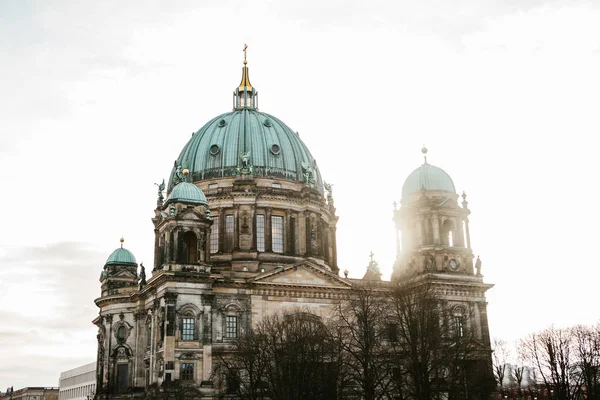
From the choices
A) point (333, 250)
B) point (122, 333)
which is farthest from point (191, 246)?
point (333, 250)

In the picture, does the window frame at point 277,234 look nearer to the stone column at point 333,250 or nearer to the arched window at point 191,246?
the stone column at point 333,250

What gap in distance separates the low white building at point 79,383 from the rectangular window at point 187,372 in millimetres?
56968

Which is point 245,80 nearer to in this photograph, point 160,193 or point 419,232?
point 160,193

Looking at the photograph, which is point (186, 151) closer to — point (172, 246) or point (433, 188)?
point (172, 246)

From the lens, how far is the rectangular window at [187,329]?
58.1m

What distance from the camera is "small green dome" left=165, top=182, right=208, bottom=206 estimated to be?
62844 millimetres

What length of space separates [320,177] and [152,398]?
109 feet

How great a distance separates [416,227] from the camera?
69.4m

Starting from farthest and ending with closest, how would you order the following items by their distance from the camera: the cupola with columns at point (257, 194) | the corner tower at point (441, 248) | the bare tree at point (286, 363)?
the cupola with columns at point (257, 194)
the corner tower at point (441, 248)
the bare tree at point (286, 363)

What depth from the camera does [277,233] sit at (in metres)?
71.8

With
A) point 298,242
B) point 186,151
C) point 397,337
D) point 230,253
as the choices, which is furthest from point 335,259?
point 397,337

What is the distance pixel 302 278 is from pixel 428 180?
1613cm

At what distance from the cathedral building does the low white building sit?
1800 inches

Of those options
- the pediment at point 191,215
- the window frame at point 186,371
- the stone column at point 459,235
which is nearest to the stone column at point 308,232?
the pediment at point 191,215
